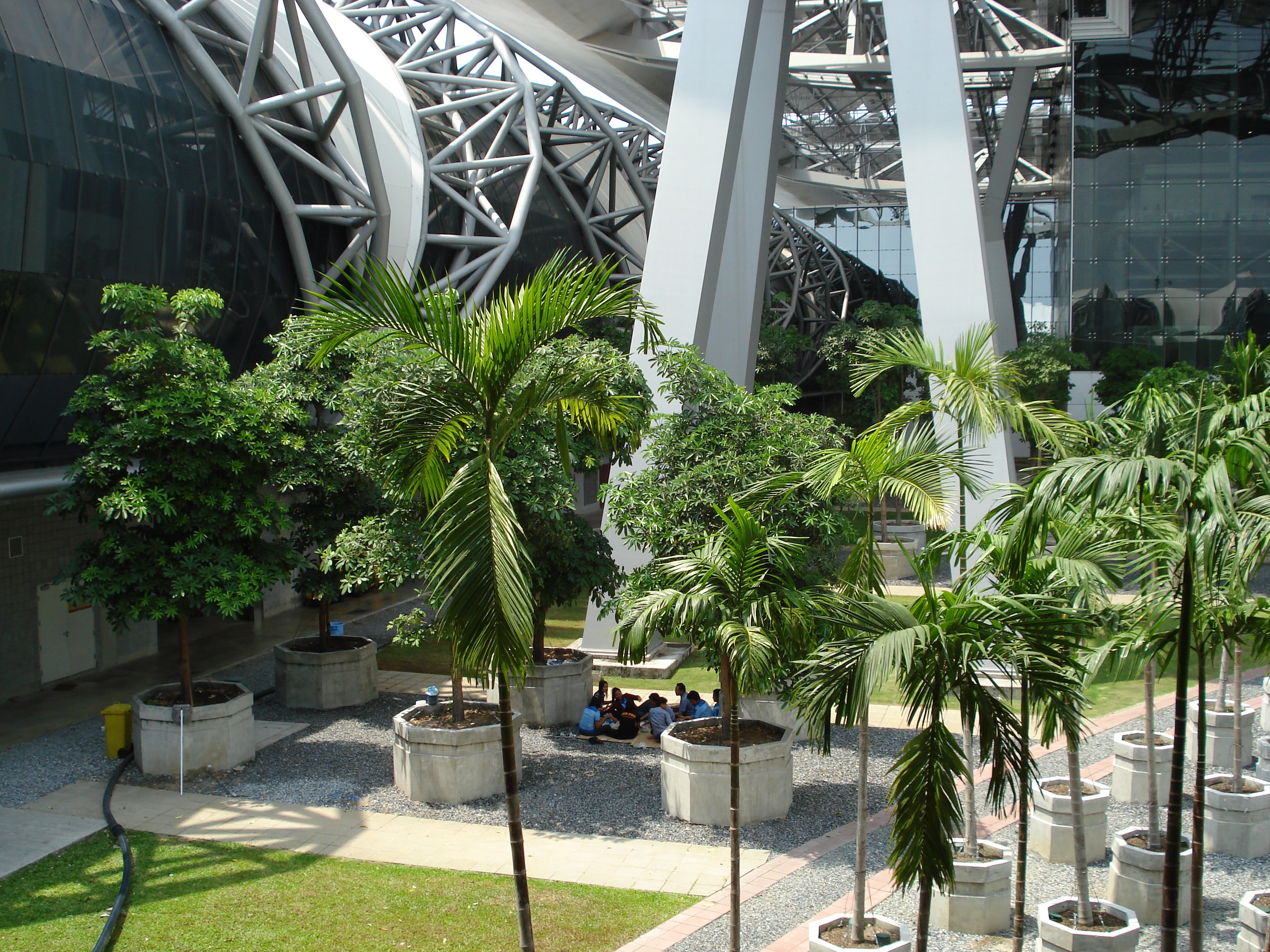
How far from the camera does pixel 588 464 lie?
13.3 metres

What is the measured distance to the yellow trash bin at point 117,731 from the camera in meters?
13.6

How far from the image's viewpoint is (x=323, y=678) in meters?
16.1

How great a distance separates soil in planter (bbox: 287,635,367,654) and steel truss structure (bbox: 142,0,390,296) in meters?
5.55

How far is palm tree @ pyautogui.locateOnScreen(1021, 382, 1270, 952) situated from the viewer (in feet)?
17.9

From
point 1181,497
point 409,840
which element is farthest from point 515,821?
point 409,840

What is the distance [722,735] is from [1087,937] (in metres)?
4.81

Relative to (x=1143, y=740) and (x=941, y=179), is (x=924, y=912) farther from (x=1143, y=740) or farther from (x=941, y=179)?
(x=941, y=179)

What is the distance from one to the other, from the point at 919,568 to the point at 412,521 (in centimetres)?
684

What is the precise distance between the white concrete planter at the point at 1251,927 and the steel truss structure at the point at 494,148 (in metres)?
16.2

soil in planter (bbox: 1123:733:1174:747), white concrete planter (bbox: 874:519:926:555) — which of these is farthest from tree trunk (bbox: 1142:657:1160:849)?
white concrete planter (bbox: 874:519:926:555)

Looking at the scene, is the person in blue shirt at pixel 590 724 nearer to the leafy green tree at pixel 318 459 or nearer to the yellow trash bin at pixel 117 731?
the leafy green tree at pixel 318 459

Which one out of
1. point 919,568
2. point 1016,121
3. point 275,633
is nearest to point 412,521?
point 919,568

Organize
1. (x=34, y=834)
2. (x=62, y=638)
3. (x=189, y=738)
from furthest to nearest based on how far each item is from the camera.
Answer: (x=62, y=638)
(x=189, y=738)
(x=34, y=834)

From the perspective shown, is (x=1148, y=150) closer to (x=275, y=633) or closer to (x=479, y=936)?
(x=275, y=633)
